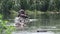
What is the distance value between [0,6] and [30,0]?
84.9 inches

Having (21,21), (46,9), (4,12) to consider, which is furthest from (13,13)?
(21,21)

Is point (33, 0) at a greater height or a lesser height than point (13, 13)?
greater

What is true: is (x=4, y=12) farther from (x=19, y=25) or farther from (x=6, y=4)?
(x=19, y=25)

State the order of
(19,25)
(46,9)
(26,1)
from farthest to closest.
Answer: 1. (46,9)
2. (26,1)
3. (19,25)

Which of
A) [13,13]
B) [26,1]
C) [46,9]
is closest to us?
[26,1]

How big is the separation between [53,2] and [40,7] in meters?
1.68

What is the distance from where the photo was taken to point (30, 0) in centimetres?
1441

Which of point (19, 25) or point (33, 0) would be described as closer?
point (19, 25)

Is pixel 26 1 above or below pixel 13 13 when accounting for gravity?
above

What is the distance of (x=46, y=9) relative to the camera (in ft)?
52.4

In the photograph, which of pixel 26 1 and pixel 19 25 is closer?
pixel 19 25

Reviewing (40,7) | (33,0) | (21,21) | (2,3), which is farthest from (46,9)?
(21,21)

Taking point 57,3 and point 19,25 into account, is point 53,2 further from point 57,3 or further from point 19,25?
point 19,25

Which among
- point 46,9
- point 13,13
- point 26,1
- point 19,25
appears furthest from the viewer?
point 46,9
